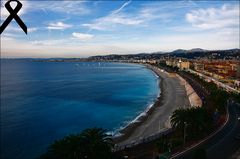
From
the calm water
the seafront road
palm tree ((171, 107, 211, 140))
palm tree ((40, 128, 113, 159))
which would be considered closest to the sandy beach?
the calm water

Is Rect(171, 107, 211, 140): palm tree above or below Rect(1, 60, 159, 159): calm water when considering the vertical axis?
above

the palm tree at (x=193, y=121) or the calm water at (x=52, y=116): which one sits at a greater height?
the palm tree at (x=193, y=121)

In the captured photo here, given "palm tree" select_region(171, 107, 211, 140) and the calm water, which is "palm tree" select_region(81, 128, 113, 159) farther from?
the calm water

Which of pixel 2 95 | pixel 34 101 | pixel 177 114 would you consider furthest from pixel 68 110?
pixel 177 114

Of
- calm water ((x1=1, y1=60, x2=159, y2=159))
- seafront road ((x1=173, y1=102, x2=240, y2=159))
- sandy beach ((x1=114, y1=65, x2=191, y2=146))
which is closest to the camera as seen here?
seafront road ((x1=173, y1=102, x2=240, y2=159))

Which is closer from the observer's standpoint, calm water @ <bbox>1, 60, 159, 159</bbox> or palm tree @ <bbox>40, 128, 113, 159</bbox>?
palm tree @ <bbox>40, 128, 113, 159</bbox>

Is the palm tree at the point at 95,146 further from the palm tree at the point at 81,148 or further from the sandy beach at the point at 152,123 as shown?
the sandy beach at the point at 152,123

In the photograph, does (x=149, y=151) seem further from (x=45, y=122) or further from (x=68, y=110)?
(x=68, y=110)

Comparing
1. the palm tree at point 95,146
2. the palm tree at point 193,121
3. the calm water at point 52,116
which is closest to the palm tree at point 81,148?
the palm tree at point 95,146
